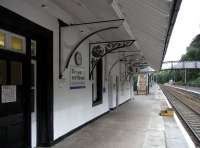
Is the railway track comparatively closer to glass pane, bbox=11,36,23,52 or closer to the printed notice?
the printed notice

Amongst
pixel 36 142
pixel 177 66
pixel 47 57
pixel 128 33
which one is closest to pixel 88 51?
pixel 128 33

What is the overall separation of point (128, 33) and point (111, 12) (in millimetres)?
2910

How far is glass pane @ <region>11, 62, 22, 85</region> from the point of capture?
5551mm

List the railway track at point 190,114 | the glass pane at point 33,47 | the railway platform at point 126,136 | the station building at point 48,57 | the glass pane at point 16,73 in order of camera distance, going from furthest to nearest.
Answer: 1. the railway track at point 190,114
2. the railway platform at point 126,136
3. the glass pane at point 33,47
4. the glass pane at point 16,73
5. the station building at point 48,57

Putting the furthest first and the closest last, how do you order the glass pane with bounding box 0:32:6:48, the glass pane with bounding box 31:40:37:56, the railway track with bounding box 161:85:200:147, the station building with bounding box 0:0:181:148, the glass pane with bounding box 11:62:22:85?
the railway track with bounding box 161:85:200:147
the glass pane with bounding box 31:40:37:56
the glass pane with bounding box 11:62:22:85
the station building with bounding box 0:0:181:148
the glass pane with bounding box 0:32:6:48

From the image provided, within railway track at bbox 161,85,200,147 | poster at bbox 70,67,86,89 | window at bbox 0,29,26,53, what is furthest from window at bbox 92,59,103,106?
window at bbox 0,29,26,53

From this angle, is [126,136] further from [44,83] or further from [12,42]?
[12,42]

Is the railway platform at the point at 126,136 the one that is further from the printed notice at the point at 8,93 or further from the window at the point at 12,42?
the window at the point at 12,42

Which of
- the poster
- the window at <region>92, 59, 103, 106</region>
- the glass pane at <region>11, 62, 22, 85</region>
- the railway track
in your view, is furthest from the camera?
the window at <region>92, 59, 103, 106</region>

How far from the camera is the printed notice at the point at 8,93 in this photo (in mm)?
5262

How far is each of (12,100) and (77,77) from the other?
9.86ft

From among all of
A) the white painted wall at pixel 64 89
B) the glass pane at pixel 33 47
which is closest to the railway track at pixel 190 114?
the white painted wall at pixel 64 89

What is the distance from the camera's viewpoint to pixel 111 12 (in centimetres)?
649

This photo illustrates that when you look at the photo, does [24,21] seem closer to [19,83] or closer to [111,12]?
[19,83]
